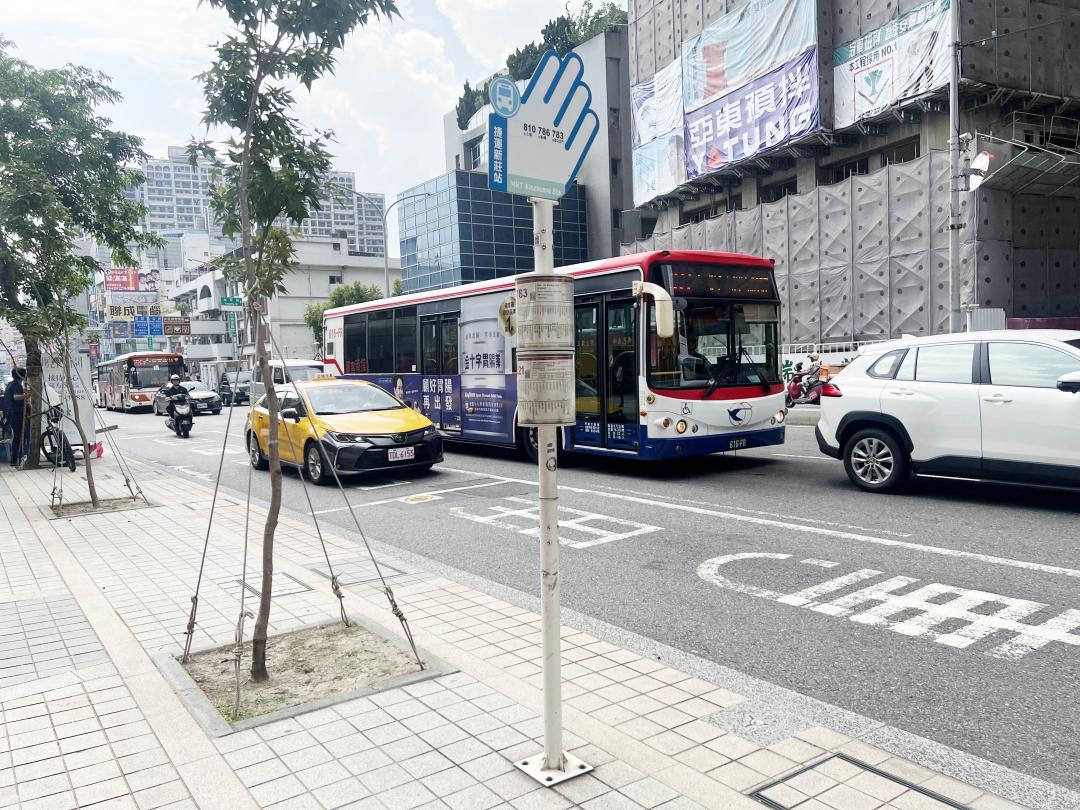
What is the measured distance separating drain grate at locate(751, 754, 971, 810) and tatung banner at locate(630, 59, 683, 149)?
105 feet

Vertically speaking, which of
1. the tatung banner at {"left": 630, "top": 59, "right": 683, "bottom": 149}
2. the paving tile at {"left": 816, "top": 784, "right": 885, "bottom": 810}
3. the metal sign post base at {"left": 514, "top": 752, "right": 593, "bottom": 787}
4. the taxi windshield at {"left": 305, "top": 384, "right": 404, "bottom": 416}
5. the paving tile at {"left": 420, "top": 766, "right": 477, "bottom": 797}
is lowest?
the paving tile at {"left": 816, "top": 784, "right": 885, "bottom": 810}

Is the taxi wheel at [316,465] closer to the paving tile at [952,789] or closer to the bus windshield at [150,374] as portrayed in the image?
the paving tile at [952,789]

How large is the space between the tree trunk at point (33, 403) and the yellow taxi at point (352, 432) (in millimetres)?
4838

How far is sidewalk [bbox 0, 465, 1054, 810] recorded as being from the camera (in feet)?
10.2

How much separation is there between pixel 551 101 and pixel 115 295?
86.0 m

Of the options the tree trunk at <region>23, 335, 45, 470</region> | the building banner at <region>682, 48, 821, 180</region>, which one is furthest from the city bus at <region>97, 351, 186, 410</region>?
the building banner at <region>682, 48, 821, 180</region>

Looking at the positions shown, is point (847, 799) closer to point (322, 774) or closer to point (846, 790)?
point (846, 790)

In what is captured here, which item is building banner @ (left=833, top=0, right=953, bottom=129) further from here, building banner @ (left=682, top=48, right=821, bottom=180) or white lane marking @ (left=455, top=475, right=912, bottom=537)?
white lane marking @ (left=455, top=475, right=912, bottom=537)

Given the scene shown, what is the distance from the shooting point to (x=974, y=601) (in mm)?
5367

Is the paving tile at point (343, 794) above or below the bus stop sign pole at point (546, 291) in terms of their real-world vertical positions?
below

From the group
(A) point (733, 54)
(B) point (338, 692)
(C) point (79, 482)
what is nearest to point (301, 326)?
(A) point (733, 54)

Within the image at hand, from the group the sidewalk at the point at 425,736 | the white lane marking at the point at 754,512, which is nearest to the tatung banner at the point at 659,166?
the white lane marking at the point at 754,512

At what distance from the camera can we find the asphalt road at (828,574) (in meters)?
4.04

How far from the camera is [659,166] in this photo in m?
34.2
